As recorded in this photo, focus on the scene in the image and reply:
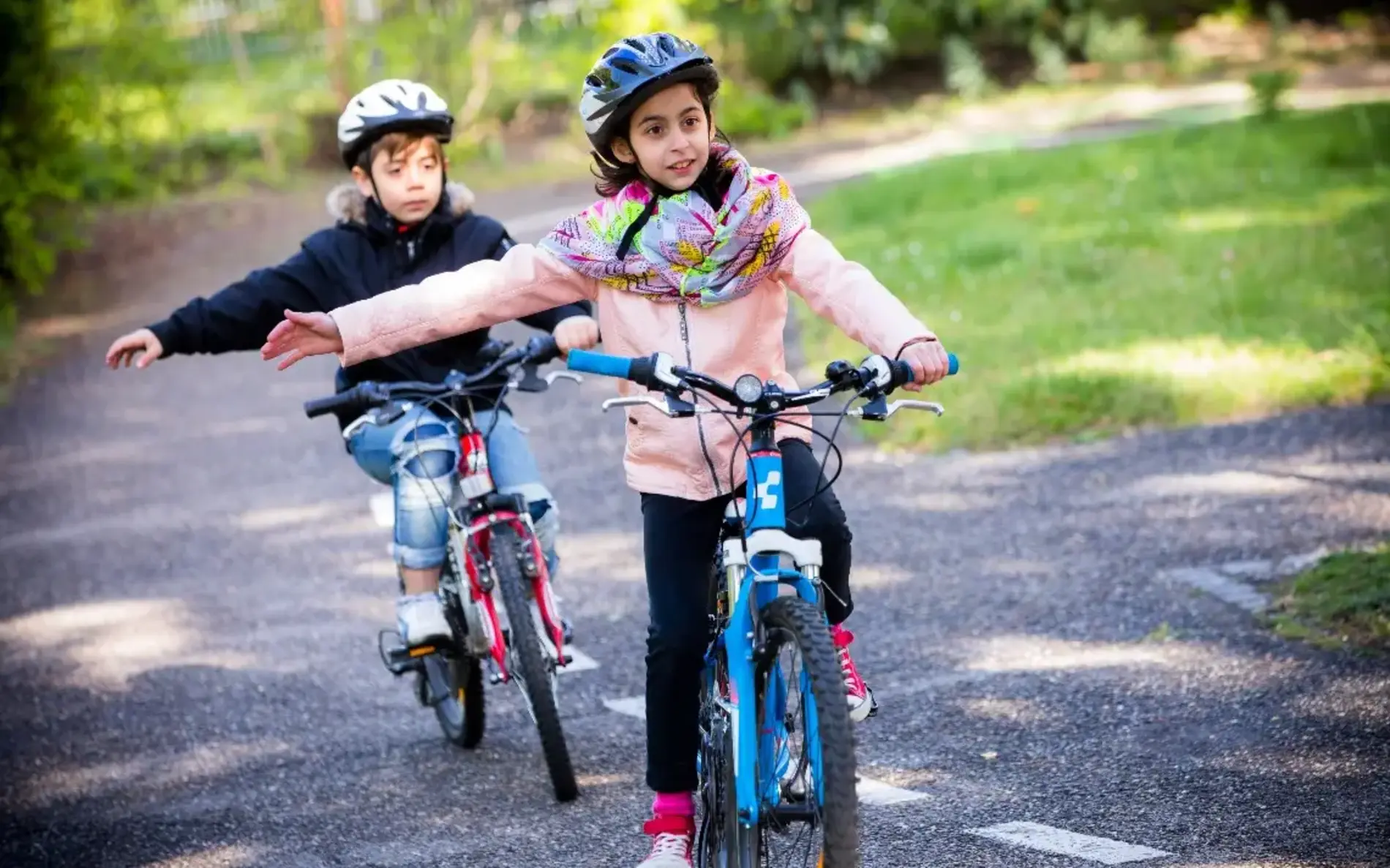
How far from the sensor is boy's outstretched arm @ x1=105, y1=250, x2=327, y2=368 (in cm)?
476

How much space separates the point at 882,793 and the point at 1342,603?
6.15ft

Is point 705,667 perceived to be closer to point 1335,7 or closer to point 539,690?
point 539,690

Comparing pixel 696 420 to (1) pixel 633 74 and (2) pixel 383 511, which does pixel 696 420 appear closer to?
(1) pixel 633 74

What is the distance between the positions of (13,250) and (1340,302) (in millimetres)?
10000

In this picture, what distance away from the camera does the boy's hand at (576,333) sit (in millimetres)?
4434

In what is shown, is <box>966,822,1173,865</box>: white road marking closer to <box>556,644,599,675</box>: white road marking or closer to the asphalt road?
the asphalt road

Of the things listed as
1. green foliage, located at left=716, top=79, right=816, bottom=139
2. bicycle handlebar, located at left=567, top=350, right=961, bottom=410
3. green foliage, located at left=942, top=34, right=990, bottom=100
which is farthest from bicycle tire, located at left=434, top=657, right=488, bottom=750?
green foliage, located at left=942, top=34, right=990, bottom=100

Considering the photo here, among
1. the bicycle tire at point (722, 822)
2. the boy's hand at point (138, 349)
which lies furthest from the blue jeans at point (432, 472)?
the bicycle tire at point (722, 822)

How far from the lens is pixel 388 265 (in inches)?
209

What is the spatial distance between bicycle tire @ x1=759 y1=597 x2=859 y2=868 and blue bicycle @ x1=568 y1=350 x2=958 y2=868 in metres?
0.01

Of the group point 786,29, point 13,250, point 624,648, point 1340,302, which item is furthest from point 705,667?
point 786,29

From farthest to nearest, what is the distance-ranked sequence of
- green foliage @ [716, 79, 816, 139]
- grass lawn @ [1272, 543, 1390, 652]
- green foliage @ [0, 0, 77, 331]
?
1. green foliage @ [716, 79, 816, 139]
2. green foliage @ [0, 0, 77, 331]
3. grass lawn @ [1272, 543, 1390, 652]

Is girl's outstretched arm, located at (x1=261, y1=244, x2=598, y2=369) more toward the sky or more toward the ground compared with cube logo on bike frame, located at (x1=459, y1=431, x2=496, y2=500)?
more toward the sky

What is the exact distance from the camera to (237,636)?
6.77 metres
